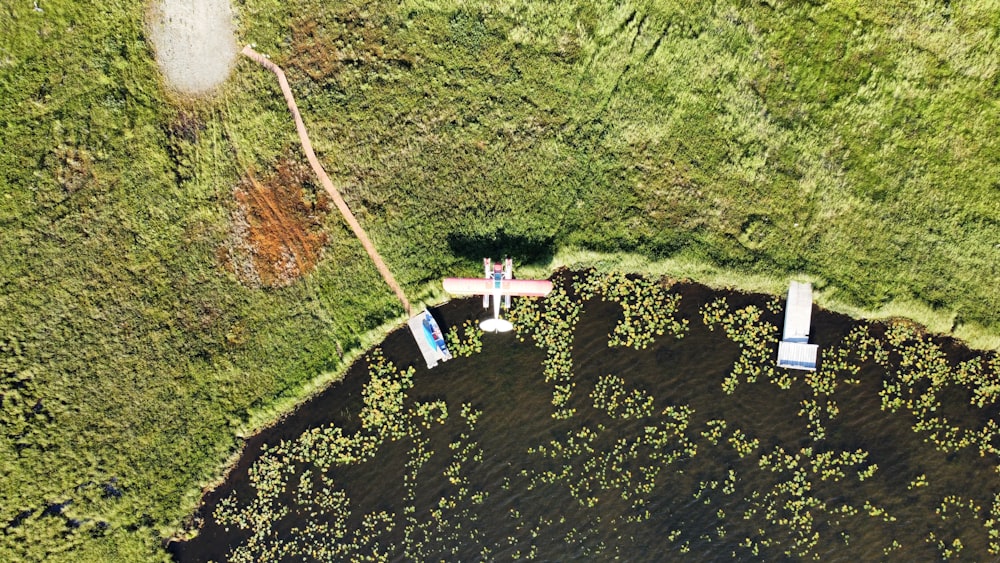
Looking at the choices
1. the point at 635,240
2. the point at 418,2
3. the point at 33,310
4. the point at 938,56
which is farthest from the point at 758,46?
the point at 33,310

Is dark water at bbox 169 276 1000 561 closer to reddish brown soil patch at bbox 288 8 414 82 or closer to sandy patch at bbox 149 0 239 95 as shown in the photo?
reddish brown soil patch at bbox 288 8 414 82

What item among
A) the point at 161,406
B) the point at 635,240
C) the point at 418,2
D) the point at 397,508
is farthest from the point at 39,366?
the point at 635,240

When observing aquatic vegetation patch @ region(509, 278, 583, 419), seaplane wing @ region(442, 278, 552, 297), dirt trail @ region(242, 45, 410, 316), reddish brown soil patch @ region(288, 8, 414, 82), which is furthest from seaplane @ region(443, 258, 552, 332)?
reddish brown soil patch @ region(288, 8, 414, 82)

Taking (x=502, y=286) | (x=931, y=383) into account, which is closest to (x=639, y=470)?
(x=502, y=286)

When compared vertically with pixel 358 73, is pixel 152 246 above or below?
below

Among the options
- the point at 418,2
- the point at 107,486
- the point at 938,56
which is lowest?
the point at 107,486

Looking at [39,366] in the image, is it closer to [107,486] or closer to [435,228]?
[107,486]
